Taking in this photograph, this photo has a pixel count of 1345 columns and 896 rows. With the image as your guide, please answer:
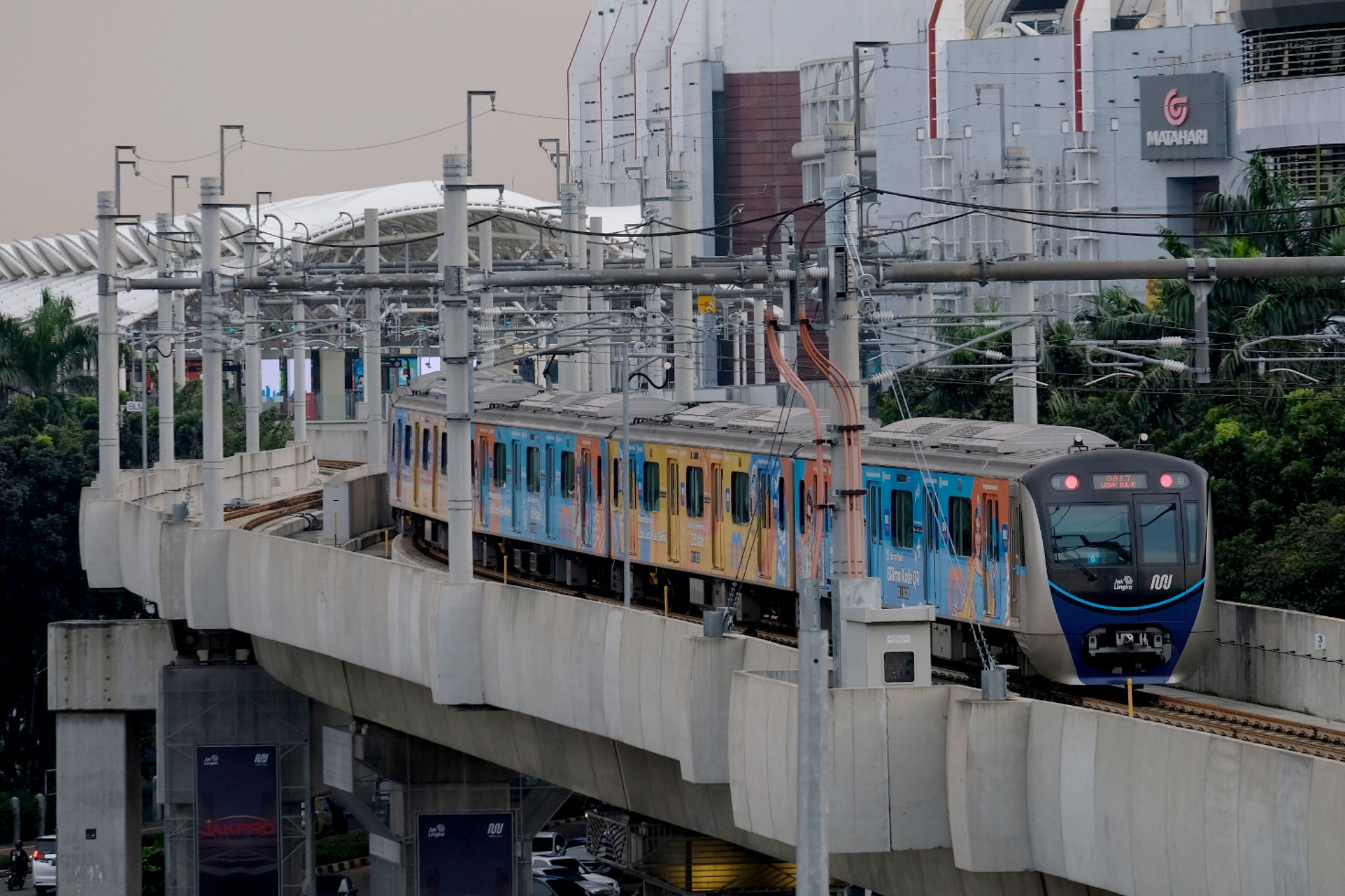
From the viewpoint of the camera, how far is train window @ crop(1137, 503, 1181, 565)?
68.7 feet

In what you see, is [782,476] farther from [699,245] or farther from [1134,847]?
[699,245]

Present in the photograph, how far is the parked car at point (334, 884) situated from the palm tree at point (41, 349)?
2311 cm

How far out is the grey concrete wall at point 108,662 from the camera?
35.8m

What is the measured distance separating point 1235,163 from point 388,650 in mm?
51878

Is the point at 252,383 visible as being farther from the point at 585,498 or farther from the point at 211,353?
the point at 585,498

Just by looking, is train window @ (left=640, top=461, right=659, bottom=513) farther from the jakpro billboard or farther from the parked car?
the jakpro billboard

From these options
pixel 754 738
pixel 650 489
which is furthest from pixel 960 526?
pixel 650 489

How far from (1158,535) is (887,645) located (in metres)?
5.74

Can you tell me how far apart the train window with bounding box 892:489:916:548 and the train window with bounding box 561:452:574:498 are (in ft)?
28.6

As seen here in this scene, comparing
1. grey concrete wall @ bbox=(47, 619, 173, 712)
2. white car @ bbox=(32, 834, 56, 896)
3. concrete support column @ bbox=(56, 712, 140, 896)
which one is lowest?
white car @ bbox=(32, 834, 56, 896)

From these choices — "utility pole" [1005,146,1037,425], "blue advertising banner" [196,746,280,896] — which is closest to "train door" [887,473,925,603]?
"utility pole" [1005,146,1037,425]

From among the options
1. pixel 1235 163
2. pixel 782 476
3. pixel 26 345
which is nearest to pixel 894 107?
pixel 1235 163

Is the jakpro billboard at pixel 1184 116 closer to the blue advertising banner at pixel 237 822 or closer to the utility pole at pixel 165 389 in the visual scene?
the utility pole at pixel 165 389

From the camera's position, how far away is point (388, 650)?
25.0m
